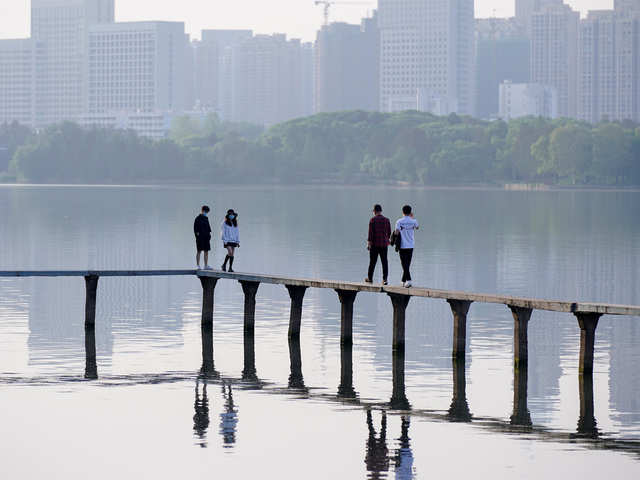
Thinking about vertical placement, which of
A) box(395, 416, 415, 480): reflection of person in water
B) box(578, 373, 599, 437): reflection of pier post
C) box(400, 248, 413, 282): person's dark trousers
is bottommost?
box(395, 416, 415, 480): reflection of person in water

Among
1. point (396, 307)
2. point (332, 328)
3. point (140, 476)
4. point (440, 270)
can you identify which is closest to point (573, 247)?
point (440, 270)

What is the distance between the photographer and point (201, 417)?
29500 millimetres

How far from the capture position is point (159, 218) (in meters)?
134

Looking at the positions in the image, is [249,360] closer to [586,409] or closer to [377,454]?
[586,409]

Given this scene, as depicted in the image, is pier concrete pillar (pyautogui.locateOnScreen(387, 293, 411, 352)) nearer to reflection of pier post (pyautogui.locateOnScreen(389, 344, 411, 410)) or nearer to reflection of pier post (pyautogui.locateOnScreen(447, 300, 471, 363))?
reflection of pier post (pyautogui.locateOnScreen(389, 344, 411, 410))

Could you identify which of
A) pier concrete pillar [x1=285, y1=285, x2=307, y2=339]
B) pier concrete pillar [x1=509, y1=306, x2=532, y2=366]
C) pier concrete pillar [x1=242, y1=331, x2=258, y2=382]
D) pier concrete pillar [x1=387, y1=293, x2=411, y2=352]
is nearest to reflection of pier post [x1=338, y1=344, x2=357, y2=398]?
pier concrete pillar [x1=387, y1=293, x2=411, y2=352]

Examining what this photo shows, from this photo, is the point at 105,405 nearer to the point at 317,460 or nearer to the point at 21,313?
the point at 317,460

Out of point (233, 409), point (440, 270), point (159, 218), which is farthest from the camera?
point (159, 218)

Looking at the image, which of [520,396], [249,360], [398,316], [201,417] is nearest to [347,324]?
[398,316]

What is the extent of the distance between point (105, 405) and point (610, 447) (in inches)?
418

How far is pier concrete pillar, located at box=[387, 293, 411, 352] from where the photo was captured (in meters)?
37.7

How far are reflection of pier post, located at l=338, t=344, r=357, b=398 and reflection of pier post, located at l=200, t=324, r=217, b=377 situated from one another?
3243 millimetres

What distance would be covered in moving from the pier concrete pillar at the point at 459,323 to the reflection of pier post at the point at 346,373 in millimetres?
2784

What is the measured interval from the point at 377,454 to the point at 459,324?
440 inches
